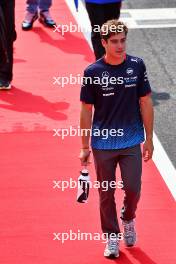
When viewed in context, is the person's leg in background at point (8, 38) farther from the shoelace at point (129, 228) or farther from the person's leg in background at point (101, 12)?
the shoelace at point (129, 228)

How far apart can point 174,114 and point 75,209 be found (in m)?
2.63

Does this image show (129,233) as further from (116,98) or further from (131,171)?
(116,98)

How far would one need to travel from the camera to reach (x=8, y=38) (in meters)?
10.1

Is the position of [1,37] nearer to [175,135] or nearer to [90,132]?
[175,135]

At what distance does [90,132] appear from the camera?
6.26 metres

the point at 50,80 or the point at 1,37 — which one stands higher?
the point at 1,37

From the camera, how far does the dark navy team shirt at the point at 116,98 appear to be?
604 centimetres

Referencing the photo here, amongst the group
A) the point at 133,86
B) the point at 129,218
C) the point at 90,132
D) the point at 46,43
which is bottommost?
the point at 46,43

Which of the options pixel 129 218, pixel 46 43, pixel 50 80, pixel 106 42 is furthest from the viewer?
pixel 46 43

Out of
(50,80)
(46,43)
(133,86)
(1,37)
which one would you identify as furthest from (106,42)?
(46,43)

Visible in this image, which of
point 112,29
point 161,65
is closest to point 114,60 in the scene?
point 112,29

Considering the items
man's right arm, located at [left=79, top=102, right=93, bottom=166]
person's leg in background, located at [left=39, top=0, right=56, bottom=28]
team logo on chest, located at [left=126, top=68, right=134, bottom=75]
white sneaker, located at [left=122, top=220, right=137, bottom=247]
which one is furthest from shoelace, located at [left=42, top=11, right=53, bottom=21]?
team logo on chest, located at [left=126, top=68, right=134, bottom=75]

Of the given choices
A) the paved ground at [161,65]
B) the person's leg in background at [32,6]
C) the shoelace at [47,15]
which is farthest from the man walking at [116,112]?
the shoelace at [47,15]

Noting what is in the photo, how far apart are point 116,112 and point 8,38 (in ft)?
14.1
